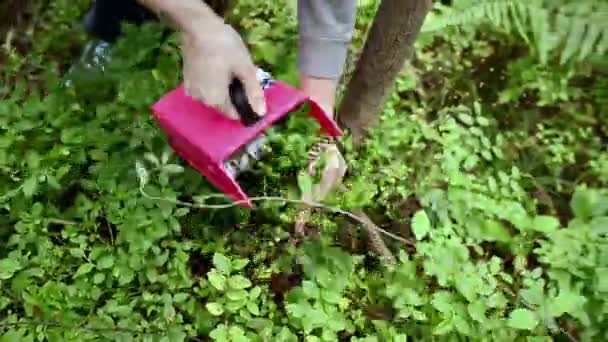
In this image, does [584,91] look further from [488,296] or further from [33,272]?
[33,272]

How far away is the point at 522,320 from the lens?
1.24 metres

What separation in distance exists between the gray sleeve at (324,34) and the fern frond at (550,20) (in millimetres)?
569

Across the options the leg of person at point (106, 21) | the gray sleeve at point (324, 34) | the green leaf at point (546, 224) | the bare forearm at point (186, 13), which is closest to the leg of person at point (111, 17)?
the leg of person at point (106, 21)

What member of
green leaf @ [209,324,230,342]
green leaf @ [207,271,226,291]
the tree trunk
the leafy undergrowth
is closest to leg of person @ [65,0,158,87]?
the leafy undergrowth

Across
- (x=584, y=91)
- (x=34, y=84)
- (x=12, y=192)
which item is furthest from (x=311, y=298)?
(x=584, y=91)

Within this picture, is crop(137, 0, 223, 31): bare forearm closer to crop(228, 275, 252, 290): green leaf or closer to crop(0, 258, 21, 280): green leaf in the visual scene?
crop(228, 275, 252, 290): green leaf

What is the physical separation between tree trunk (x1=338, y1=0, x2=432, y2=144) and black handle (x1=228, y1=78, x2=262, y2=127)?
0.49 meters

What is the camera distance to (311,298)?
138 centimetres

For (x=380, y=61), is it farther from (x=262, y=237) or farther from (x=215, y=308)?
(x=215, y=308)

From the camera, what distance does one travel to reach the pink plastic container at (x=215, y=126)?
1297mm

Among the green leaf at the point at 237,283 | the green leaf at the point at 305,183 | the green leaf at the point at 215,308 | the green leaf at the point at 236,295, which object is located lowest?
the green leaf at the point at 215,308

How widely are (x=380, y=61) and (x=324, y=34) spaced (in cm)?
19

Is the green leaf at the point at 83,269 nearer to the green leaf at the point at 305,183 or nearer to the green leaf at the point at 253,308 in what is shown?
the green leaf at the point at 253,308

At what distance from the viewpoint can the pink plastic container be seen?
4.25 feet
